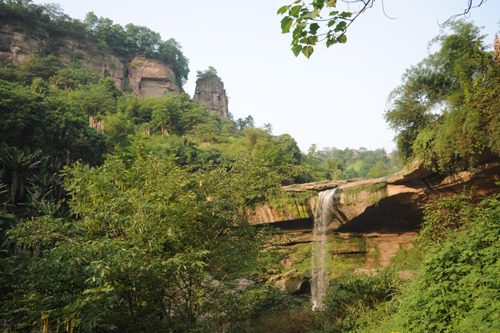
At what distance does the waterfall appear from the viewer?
14.3 m

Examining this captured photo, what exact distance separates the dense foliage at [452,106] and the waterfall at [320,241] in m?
4.34

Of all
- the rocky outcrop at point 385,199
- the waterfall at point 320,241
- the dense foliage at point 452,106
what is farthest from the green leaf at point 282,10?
the waterfall at point 320,241

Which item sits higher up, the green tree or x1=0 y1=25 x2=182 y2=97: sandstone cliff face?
x1=0 y1=25 x2=182 y2=97: sandstone cliff face

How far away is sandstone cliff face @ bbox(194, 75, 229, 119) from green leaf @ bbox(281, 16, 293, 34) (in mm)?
62458

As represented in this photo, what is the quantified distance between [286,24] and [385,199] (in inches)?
489

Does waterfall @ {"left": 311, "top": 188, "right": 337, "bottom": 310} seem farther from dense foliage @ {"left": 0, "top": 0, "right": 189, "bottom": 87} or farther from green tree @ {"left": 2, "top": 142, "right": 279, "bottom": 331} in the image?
dense foliage @ {"left": 0, "top": 0, "right": 189, "bottom": 87}

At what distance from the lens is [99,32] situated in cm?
5550

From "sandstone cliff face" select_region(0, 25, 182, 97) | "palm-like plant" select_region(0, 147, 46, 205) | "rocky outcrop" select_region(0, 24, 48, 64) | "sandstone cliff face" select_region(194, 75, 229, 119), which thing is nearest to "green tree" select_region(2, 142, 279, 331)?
"palm-like plant" select_region(0, 147, 46, 205)

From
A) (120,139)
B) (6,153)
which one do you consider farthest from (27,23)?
(6,153)

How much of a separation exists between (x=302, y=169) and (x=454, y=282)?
4250mm

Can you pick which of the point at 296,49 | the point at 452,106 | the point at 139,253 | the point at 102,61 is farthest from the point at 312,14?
the point at 102,61

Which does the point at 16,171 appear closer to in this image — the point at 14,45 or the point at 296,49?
the point at 296,49

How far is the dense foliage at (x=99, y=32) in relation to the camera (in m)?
42.2

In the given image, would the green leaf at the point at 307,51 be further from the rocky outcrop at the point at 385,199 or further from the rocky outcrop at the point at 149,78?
the rocky outcrop at the point at 149,78
